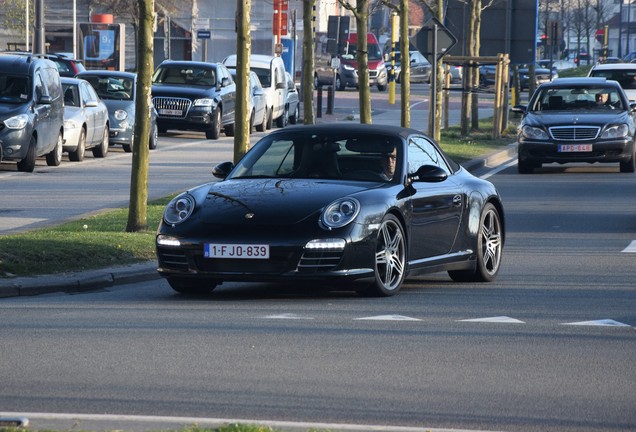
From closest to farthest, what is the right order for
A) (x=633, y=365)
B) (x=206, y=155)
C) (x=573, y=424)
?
1. (x=573, y=424)
2. (x=633, y=365)
3. (x=206, y=155)

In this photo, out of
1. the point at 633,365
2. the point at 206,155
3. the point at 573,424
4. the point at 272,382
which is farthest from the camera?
the point at 206,155

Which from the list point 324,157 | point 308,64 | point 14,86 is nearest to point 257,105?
point 308,64

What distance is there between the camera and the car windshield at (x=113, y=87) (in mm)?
33031

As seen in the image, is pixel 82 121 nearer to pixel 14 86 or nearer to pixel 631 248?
pixel 14 86

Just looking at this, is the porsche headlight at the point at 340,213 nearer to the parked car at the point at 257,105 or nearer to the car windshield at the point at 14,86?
the car windshield at the point at 14,86

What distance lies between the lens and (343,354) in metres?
8.87

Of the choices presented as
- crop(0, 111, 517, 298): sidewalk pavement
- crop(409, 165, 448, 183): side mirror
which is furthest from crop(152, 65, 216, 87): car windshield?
crop(409, 165, 448, 183): side mirror

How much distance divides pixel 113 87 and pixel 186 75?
5030mm

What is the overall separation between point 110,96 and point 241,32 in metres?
13.6

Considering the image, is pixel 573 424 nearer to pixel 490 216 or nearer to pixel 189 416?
pixel 189 416

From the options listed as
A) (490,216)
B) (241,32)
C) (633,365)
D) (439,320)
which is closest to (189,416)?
(633,365)

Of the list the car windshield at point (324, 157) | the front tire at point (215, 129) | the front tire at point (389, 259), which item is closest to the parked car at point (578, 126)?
the front tire at point (215, 129)

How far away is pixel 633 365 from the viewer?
862 centimetres

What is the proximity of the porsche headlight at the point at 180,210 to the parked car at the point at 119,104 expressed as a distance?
19993mm
